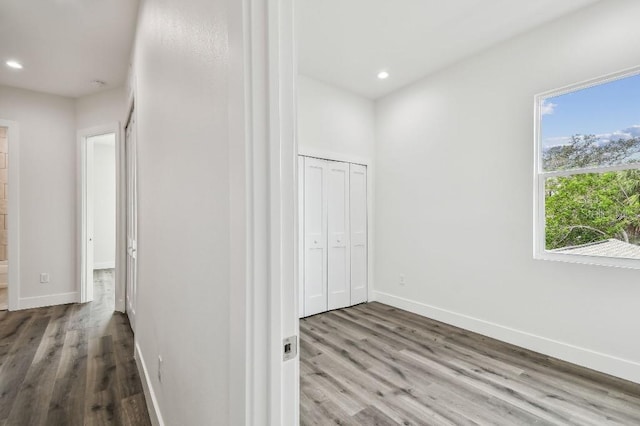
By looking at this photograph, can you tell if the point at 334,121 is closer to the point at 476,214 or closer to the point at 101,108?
the point at 476,214

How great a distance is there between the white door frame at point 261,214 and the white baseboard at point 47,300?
4495 mm

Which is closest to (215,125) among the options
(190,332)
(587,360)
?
(190,332)

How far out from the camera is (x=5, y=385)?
207 cm

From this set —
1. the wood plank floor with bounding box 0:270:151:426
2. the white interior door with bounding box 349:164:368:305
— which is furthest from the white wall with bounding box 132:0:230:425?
the white interior door with bounding box 349:164:368:305

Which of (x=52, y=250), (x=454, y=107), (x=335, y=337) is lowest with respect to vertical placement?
(x=335, y=337)

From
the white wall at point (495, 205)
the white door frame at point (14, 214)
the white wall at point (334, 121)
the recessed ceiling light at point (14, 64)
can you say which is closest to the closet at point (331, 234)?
the white wall at point (334, 121)

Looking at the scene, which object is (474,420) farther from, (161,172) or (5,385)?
(5,385)

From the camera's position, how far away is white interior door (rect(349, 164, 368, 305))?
4.01 meters

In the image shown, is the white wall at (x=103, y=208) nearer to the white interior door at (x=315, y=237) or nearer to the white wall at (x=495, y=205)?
the white interior door at (x=315, y=237)

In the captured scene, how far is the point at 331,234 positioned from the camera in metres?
3.81

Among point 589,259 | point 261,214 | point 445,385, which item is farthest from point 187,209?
point 589,259

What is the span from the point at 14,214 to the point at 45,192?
0.39m

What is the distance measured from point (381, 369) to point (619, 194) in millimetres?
2234

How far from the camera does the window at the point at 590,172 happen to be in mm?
2275
